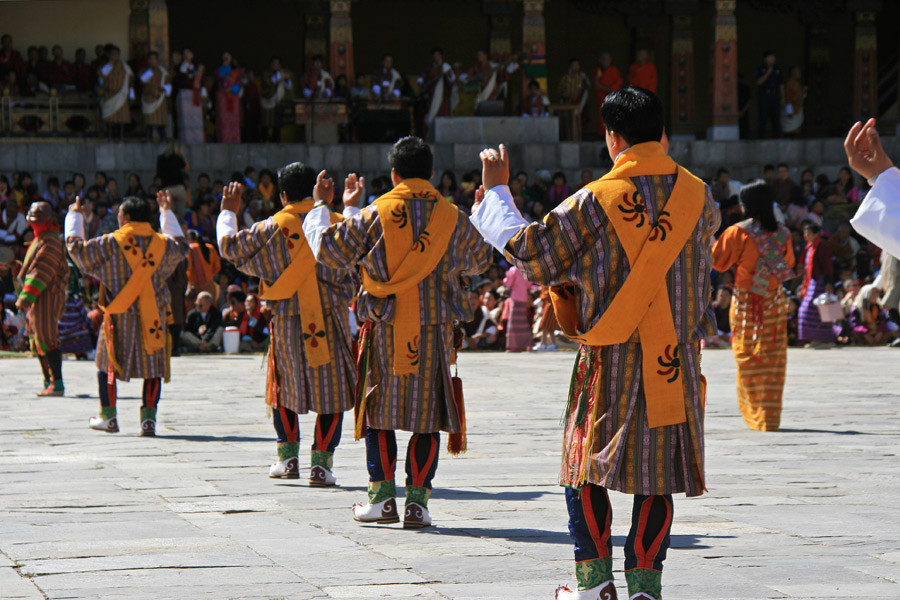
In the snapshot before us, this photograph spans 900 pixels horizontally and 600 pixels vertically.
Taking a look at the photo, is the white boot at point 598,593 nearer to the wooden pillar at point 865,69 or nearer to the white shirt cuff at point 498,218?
the white shirt cuff at point 498,218

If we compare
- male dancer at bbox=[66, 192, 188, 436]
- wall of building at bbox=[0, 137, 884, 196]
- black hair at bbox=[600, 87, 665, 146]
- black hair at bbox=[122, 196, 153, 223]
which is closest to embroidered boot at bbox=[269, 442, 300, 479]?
male dancer at bbox=[66, 192, 188, 436]

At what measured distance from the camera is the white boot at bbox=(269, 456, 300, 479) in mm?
6555

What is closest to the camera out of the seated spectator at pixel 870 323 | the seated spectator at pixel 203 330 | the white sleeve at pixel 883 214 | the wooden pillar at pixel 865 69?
the white sleeve at pixel 883 214

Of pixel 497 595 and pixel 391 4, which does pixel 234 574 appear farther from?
pixel 391 4

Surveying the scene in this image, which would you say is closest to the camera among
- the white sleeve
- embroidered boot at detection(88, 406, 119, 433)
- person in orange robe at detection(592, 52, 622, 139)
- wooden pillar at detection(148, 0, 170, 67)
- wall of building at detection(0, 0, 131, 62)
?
the white sleeve

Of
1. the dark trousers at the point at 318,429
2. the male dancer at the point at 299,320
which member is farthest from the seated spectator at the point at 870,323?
the dark trousers at the point at 318,429

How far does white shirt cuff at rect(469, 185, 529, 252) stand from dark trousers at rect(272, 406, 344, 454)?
254 cm

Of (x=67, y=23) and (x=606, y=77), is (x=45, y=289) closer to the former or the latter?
(x=67, y=23)

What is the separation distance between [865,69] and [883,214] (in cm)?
2193

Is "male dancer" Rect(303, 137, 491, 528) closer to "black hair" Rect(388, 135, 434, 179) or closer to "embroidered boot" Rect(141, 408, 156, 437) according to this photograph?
"black hair" Rect(388, 135, 434, 179)

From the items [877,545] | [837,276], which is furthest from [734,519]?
[837,276]

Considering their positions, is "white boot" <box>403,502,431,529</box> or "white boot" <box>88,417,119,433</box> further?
"white boot" <box>88,417,119,433</box>

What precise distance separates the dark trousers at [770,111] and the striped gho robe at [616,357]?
1831 centimetres

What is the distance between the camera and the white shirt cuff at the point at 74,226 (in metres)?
8.35
